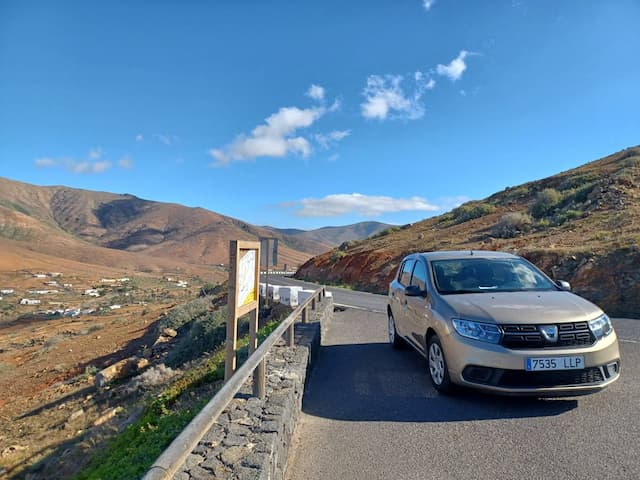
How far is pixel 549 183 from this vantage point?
42.7m

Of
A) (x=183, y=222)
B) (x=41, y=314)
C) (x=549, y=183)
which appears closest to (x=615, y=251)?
(x=549, y=183)

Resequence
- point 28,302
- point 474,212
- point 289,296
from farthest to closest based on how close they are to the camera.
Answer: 1. point 28,302
2. point 474,212
3. point 289,296

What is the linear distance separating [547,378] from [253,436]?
2.98 metres

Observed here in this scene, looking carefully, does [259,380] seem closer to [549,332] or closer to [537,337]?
[537,337]

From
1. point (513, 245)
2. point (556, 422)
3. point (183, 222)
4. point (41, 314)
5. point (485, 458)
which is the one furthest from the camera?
point (183, 222)

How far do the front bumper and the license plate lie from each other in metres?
0.04

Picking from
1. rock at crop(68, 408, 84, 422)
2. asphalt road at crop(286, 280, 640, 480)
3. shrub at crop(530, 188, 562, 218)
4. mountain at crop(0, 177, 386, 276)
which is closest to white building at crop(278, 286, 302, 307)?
rock at crop(68, 408, 84, 422)

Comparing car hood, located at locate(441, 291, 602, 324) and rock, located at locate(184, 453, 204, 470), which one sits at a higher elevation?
car hood, located at locate(441, 291, 602, 324)

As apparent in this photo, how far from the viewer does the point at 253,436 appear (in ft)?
10.6

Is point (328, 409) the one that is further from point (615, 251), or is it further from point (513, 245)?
point (513, 245)

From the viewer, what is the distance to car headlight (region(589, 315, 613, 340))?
439 centimetres

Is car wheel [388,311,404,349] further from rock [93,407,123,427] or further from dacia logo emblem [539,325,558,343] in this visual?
rock [93,407,123,427]

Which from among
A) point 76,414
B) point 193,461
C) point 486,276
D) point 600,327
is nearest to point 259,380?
point 193,461

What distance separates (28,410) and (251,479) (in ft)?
41.0
